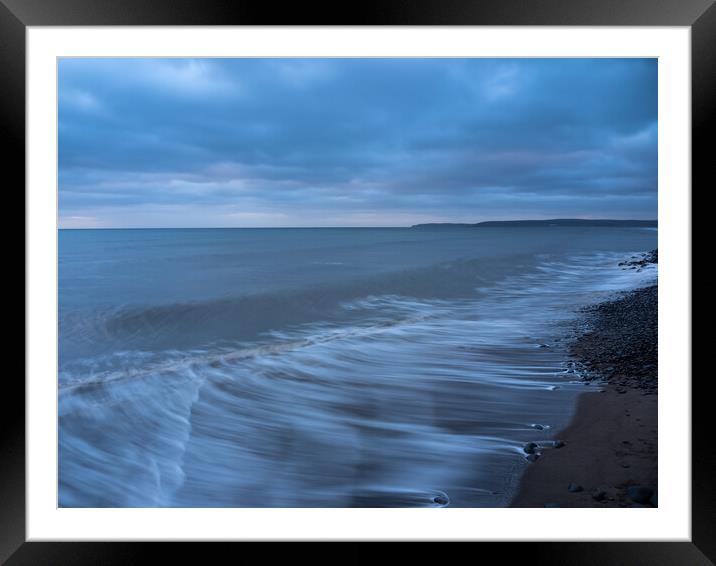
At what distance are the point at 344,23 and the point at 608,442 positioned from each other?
1640 millimetres

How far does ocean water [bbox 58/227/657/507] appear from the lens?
68.8 inches

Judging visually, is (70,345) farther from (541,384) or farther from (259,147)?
(259,147)

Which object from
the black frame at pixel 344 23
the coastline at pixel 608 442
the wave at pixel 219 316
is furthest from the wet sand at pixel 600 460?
the wave at pixel 219 316

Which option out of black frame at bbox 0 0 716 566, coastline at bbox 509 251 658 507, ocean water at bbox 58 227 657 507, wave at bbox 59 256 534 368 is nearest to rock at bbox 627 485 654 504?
coastline at bbox 509 251 658 507

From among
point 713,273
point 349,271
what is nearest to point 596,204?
point 349,271

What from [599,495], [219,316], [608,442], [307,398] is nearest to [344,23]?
[599,495]

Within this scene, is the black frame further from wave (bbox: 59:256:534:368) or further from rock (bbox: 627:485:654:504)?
wave (bbox: 59:256:534:368)

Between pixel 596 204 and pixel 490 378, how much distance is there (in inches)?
736

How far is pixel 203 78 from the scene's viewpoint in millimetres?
21156

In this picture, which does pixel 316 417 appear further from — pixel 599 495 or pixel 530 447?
pixel 599 495

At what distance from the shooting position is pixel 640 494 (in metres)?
1.40

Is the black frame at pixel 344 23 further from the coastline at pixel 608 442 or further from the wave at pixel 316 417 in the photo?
the wave at pixel 316 417

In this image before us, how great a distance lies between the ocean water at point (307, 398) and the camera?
5.74 ft

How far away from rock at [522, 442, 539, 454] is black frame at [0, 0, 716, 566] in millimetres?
636
